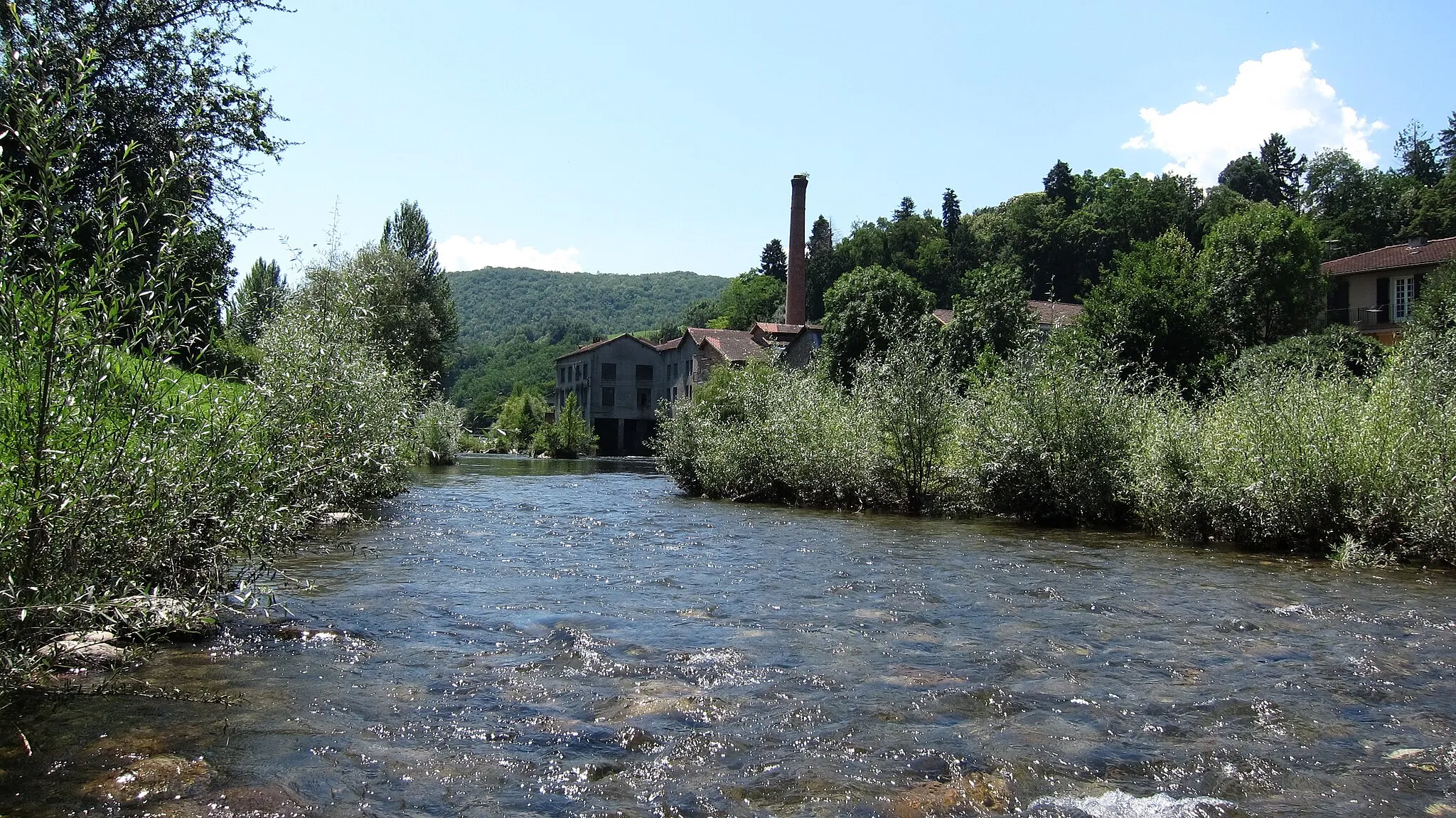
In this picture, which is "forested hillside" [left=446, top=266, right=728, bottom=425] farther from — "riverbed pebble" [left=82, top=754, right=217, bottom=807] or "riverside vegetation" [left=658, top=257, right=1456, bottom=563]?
"riverbed pebble" [left=82, top=754, right=217, bottom=807]

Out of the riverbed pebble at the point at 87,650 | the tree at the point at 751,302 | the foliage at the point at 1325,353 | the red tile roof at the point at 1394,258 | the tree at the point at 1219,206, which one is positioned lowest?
the riverbed pebble at the point at 87,650

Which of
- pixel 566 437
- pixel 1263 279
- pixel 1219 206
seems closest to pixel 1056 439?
pixel 1263 279

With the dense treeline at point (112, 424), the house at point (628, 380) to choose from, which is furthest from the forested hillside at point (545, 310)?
the dense treeline at point (112, 424)

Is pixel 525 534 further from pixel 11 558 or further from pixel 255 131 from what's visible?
pixel 11 558

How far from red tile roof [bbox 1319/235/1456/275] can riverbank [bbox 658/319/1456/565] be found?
110 feet

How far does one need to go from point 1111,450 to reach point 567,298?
5722 inches

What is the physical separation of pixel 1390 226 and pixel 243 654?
9100 cm

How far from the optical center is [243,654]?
27.7 feet

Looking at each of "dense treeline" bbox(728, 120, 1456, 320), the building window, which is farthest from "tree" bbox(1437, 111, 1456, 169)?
the building window

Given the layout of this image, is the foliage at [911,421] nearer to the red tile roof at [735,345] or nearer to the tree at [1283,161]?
the red tile roof at [735,345]

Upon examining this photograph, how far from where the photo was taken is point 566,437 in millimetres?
72688

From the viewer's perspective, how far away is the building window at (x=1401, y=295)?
51.0m

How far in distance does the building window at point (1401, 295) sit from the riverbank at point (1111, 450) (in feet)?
111

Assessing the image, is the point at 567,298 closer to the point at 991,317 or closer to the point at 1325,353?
the point at 991,317
